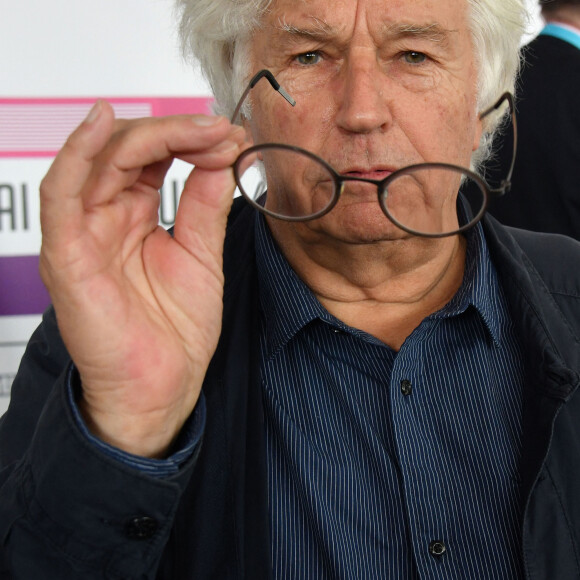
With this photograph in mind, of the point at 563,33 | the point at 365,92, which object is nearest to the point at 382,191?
the point at 365,92

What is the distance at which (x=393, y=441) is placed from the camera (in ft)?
4.77

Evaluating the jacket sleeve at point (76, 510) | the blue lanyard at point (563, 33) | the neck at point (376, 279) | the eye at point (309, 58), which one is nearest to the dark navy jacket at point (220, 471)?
the jacket sleeve at point (76, 510)

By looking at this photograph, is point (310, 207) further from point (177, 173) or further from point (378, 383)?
point (177, 173)

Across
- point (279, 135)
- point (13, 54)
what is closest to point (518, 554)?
point (279, 135)

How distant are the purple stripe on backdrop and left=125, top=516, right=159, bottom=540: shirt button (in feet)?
5.46

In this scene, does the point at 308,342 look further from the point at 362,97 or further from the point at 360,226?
the point at 362,97

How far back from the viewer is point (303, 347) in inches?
61.1

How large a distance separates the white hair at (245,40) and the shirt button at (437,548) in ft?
2.78

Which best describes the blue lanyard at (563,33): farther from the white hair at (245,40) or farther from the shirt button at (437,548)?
the shirt button at (437,548)

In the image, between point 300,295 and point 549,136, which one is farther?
point 549,136

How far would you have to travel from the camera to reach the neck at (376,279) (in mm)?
1593

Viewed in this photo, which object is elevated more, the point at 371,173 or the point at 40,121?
the point at 371,173

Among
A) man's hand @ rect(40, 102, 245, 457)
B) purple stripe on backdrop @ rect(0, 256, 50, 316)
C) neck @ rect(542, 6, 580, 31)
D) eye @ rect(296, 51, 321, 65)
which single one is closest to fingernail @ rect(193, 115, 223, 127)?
man's hand @ rect(40, 102, 245, 457)

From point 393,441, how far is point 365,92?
587 mm
